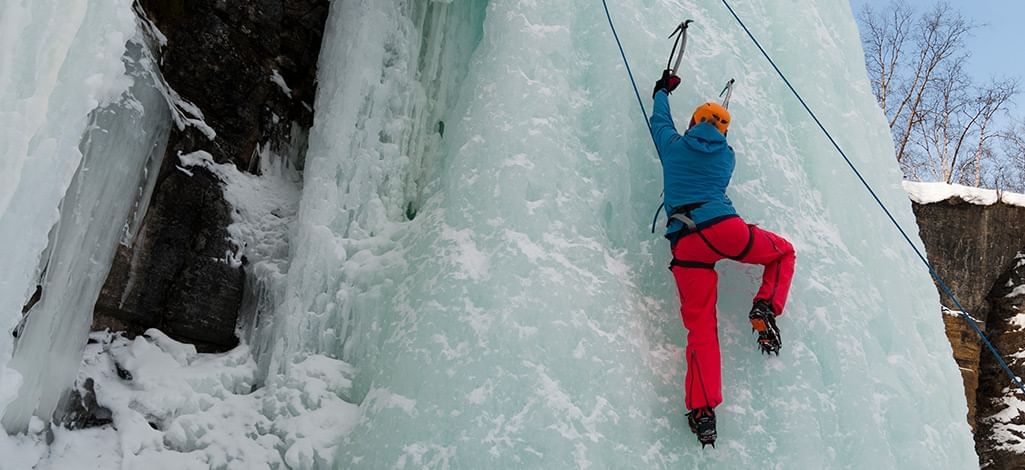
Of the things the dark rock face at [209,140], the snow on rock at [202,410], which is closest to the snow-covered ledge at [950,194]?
the dark rock face at [209,140]

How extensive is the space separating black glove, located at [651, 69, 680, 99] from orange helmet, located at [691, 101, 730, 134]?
231 millimetres

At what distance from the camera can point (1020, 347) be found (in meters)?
7.02

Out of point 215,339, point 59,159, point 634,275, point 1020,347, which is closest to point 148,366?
point 215,339

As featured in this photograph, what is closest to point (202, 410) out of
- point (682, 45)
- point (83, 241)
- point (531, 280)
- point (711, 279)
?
point (83, 241)

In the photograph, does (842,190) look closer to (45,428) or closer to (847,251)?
(847,251)

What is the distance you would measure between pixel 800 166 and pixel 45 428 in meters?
3.37

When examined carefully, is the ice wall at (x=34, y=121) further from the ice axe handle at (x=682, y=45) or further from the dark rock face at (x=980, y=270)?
the dark rock face at (x=980, y=270)

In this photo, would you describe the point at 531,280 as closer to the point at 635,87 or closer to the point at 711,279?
the point at 711,279

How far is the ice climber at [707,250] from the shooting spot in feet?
9.65

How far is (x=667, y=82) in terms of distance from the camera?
3.49m

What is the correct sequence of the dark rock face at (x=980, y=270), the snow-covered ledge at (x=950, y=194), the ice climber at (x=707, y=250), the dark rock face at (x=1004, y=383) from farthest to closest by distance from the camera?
the snow-covered ledge at (x=950, y=194), the dark rock face at (x=980, y=270), the dark rock face at (x=1004, y=383), the ice climber at (x=707, y=250)

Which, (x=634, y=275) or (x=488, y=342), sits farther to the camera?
(x=634, y=275)

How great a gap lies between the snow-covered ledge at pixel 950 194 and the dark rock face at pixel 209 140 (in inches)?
225

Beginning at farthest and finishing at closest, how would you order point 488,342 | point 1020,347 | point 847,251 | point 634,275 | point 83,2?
point 1020,347, point 847,251, point 634,275, point 488,342, point 83,2
